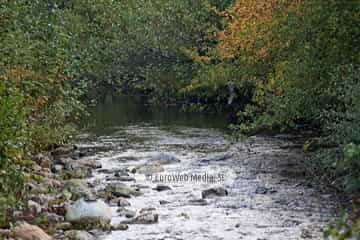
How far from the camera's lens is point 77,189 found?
40.9ft

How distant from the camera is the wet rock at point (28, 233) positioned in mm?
8906

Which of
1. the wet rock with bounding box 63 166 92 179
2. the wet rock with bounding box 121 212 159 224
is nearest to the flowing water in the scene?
the wet rock with bounding box 121 212 159 224

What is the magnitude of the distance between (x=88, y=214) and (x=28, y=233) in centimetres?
158

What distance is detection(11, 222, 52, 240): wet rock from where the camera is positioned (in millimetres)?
8906

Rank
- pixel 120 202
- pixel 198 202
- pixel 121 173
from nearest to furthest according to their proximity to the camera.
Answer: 1. pixel 198 202
2. pixel 120 202
3. pixel 121 173

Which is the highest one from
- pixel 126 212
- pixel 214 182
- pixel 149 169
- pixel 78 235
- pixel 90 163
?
pixel 90 163

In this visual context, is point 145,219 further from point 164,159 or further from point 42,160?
point 164,159

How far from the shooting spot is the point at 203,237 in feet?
31.2

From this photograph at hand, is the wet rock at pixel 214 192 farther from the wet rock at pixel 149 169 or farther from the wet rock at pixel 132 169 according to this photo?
the wet rock at pixel 132 169

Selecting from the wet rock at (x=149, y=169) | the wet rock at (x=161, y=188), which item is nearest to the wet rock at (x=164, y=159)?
the wet rock at (x=149, y=169)

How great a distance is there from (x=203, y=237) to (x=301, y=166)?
5.88 meters

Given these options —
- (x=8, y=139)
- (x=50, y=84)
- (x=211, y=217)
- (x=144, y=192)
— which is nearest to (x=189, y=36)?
(x=50, y=84)

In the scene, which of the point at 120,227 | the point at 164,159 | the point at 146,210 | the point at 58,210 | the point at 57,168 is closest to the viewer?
the point at 120,227

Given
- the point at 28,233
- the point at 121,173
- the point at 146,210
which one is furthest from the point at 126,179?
the point at 28,233
